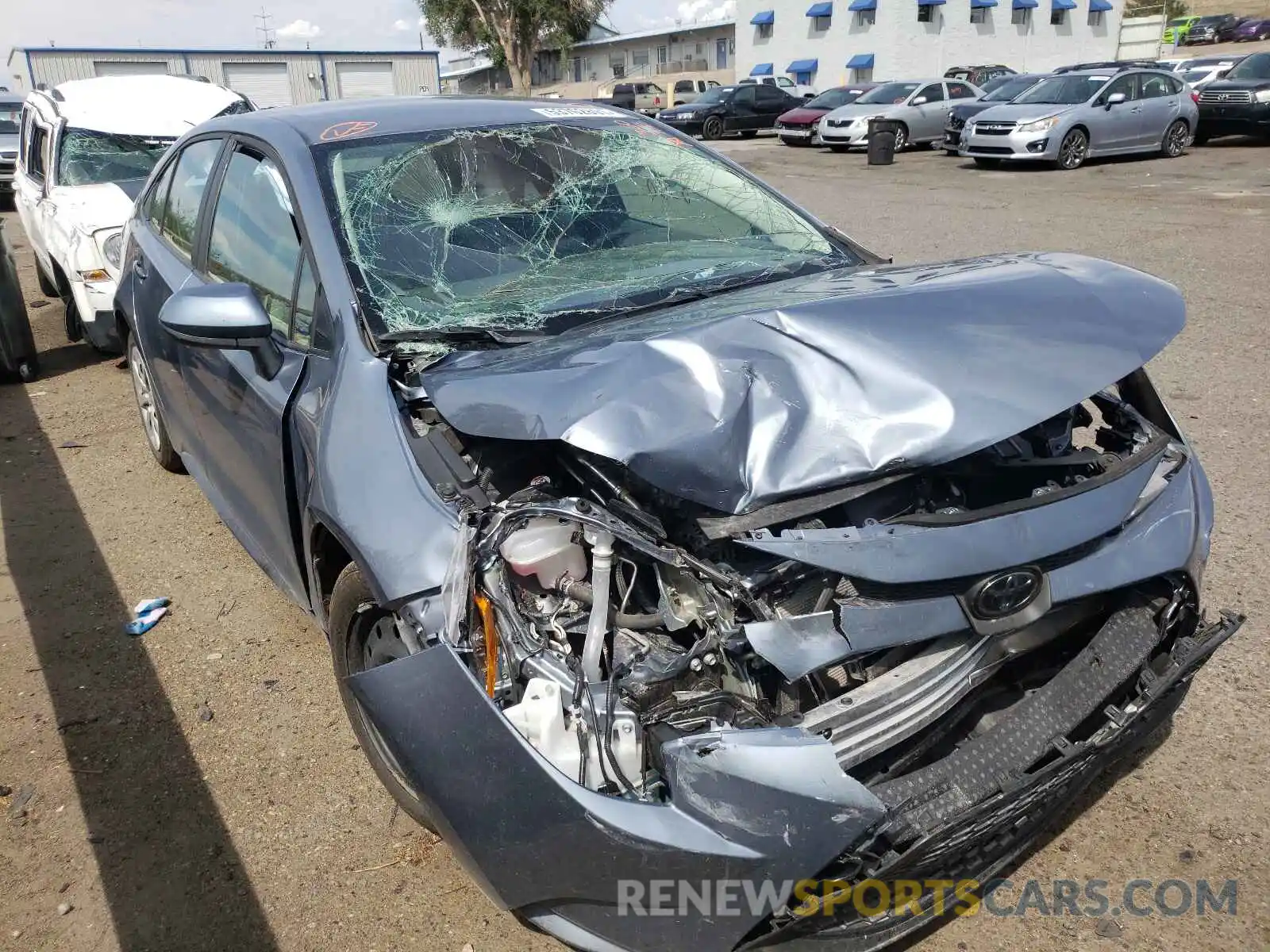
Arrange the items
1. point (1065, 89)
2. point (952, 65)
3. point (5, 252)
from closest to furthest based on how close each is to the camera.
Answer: point (5, 252), point (1065, 89), point (952, 65)

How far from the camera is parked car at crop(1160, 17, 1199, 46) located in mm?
43000

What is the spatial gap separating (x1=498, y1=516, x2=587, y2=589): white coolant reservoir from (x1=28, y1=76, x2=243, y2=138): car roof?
7.67 m

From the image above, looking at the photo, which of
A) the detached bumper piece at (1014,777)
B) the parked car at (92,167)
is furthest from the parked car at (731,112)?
the detached bumper piece at (1014,777)

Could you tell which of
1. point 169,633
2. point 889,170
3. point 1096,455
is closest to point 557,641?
point 1096,455

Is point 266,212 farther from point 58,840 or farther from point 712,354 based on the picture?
point 58,840

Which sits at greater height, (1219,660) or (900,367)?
(900,367)


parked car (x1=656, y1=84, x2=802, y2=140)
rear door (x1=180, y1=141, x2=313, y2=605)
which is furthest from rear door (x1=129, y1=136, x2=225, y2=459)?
parked car (x1=656, y1=84, x2=802, y2=140)

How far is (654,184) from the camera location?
3.56m

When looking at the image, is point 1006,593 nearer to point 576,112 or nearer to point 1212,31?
point 576,112

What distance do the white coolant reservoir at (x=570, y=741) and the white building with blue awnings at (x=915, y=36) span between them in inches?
1624

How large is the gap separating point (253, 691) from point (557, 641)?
1699mm

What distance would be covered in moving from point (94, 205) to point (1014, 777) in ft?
24.5

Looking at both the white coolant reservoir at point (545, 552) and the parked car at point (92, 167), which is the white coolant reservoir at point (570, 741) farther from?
the parked car at point (92, 167)

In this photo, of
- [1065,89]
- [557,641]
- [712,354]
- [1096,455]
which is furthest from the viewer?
[1065,89]
